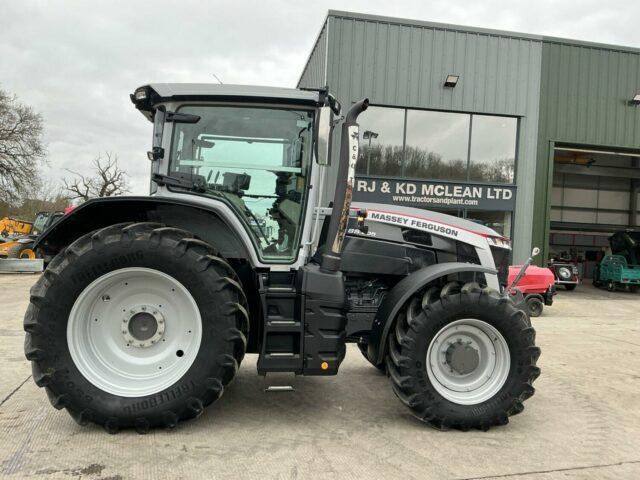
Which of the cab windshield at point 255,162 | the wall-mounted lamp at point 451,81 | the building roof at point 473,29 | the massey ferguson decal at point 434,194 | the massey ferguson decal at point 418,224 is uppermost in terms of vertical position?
the building roof at point 473,29

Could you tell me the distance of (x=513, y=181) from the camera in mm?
14602

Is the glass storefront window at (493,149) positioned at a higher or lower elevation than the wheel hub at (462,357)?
higher

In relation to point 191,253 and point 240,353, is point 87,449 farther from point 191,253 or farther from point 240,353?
point 191,253

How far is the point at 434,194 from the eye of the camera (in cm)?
1403

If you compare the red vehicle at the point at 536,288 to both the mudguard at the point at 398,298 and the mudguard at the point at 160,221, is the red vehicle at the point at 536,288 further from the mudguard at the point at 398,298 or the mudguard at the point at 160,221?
the mudguard at the point at 160,221

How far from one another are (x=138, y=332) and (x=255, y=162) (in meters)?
1.43

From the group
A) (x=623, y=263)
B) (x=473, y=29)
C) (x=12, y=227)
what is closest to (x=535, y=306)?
(x=473, y=29)

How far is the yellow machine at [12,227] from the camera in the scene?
19.8 meters

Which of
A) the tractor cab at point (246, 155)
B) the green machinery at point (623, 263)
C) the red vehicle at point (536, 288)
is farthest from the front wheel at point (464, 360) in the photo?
the green machinery at point (623, 263)

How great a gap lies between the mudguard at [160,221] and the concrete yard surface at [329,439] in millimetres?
1238

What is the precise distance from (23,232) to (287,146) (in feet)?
69.6

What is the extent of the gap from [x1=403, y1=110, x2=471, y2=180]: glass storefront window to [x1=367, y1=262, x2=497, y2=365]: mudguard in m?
10.6

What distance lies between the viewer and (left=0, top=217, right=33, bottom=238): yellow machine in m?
19.8

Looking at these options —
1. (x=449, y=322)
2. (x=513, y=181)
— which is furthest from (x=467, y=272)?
(x=513, y=181)
